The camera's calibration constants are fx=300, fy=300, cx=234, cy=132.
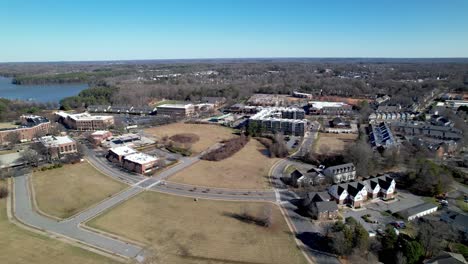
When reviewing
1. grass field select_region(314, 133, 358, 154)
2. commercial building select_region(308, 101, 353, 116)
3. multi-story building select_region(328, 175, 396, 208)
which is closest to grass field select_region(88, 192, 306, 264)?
multi-story building select_region(328, 175, 396, 208)

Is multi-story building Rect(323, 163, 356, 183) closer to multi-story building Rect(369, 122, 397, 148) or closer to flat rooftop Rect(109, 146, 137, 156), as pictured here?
multi-story building Rect(369, 122, 397, 148)

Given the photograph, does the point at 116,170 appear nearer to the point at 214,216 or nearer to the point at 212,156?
the point at 212,156

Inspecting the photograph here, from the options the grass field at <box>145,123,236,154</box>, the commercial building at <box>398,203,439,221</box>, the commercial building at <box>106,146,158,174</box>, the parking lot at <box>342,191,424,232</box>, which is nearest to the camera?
the parking lot at <box>342,191,424,232</box>

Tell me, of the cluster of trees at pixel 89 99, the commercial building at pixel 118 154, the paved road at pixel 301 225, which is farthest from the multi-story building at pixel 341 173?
the cluster of trees at pixel 89 99

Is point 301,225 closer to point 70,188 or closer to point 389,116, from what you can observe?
point 70,188

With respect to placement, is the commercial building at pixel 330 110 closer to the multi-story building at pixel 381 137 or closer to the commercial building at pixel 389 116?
the commercial building at pixel 389 116

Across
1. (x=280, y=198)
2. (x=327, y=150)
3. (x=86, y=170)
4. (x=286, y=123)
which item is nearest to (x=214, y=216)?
(x=280, y=198)

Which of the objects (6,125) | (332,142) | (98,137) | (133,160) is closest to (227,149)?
(133,160)
